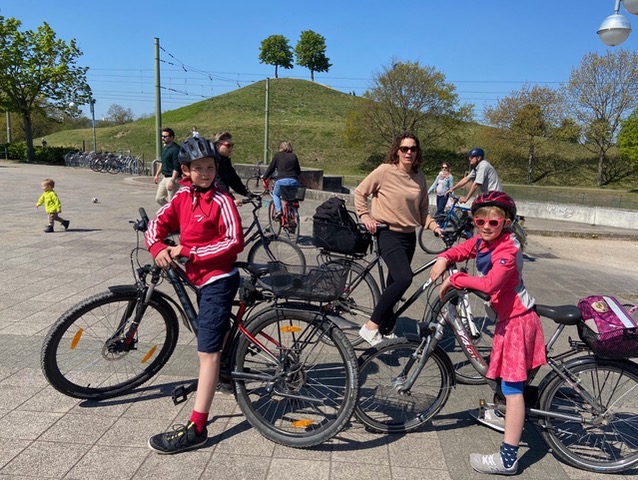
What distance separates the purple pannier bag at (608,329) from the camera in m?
2.46

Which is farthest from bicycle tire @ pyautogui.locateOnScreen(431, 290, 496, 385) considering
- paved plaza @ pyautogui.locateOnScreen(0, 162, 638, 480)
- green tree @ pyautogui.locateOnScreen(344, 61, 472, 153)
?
green tree @ pyautogui.locateOnScreen(344, 61, 472, 153)

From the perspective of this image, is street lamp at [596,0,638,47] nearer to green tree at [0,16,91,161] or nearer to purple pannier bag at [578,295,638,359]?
purple pannier bag at [578,295,638,359]

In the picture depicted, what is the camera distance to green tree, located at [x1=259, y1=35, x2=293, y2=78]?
9412 centimetres

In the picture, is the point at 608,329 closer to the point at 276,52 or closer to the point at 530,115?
the point at 530,115

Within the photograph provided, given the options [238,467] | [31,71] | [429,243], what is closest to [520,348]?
[238,467]

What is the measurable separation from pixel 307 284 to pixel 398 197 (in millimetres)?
1580

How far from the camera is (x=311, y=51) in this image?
97688mm

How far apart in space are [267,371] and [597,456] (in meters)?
2.02

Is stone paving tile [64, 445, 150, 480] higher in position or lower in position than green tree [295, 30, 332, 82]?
lower

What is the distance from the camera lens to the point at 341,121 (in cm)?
6456

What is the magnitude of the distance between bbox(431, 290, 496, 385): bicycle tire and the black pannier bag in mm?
924

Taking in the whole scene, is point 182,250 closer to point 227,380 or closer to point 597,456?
point 227,380

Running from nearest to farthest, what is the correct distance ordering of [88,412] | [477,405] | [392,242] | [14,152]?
[88,412] < [477,405] < [392,242] < [14,152]

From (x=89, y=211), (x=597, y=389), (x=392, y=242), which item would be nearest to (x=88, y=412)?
(x=392, y=242)
